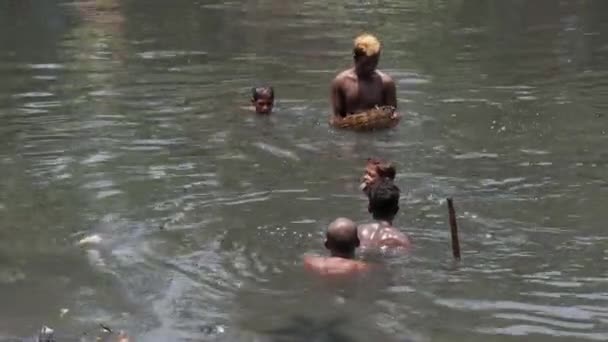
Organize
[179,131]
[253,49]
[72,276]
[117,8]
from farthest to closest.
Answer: [117,8] → [253,49] → [179,131] → [72,276]

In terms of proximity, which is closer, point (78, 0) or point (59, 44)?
point (59, 44)

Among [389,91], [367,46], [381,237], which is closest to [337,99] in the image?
[389,91]

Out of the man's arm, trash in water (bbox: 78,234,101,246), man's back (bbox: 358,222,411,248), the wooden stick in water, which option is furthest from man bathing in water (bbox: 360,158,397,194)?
the man's arm

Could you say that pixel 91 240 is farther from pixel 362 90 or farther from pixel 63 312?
pixel 362 90

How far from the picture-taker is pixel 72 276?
7.48 meters

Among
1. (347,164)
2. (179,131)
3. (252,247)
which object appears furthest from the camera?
(179,131)

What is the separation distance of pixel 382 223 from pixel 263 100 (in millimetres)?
4587

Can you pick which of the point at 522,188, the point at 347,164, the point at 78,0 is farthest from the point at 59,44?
the point at 522,188

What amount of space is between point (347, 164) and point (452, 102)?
2.71 meters

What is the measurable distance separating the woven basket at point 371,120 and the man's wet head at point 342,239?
13.0 ft

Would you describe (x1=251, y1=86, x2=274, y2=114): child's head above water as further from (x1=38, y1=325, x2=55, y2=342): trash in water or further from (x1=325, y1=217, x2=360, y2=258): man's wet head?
(x1=38, y1=325, x2=55, y2=342): trash in water

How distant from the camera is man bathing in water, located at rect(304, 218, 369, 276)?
7359mm

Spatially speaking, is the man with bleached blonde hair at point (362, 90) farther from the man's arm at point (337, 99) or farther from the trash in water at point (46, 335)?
the trash in water at point (46, 335)

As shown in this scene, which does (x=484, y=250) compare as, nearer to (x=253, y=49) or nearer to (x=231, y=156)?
(x=231, y=156)
